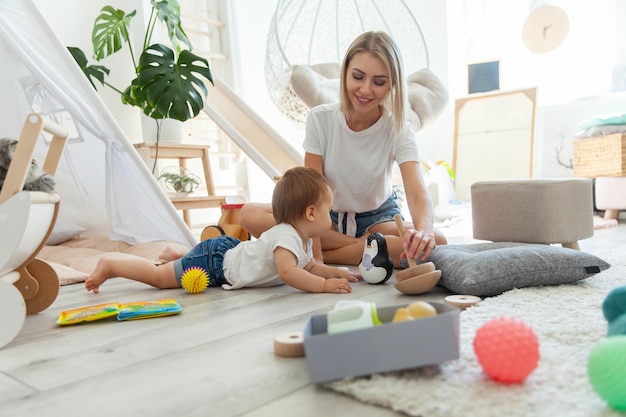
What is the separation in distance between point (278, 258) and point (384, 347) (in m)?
A: 0.63

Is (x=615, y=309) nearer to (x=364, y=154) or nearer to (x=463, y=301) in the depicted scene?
(x=463, y=301)

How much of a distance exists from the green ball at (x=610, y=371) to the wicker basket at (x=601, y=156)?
243 centimetres

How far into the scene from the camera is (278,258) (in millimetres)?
1217

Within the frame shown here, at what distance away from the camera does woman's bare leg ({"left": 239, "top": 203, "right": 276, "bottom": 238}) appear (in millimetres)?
1617

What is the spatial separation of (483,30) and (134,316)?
344cm

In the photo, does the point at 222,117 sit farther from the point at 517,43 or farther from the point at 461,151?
the point at 517,43

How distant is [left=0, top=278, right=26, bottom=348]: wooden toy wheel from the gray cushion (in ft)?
2.73

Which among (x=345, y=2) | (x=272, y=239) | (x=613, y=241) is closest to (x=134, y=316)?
(x=272, y=239)

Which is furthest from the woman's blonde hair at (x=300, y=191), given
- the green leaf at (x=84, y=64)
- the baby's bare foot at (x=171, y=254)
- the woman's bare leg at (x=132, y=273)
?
the green leaf at (x=84, y=64)

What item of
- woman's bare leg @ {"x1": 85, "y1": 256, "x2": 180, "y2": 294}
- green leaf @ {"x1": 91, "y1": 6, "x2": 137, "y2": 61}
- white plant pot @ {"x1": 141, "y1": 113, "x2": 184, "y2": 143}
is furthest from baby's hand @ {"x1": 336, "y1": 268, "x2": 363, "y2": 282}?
green leaf @ {"x1": 91, "y1": 6, "x2": 137, "y2": 61}

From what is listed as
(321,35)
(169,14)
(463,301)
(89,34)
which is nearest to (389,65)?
(463,301)

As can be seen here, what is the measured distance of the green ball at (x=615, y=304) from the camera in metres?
0.69

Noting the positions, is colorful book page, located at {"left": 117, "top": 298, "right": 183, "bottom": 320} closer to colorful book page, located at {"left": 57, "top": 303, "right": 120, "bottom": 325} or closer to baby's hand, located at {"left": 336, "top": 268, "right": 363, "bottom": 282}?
colorful book page, located at {"left": 57, "top": 303, "right": 120, "bottom": 325}

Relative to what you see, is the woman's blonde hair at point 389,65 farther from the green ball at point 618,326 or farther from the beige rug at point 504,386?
the green ball at point 618,326
